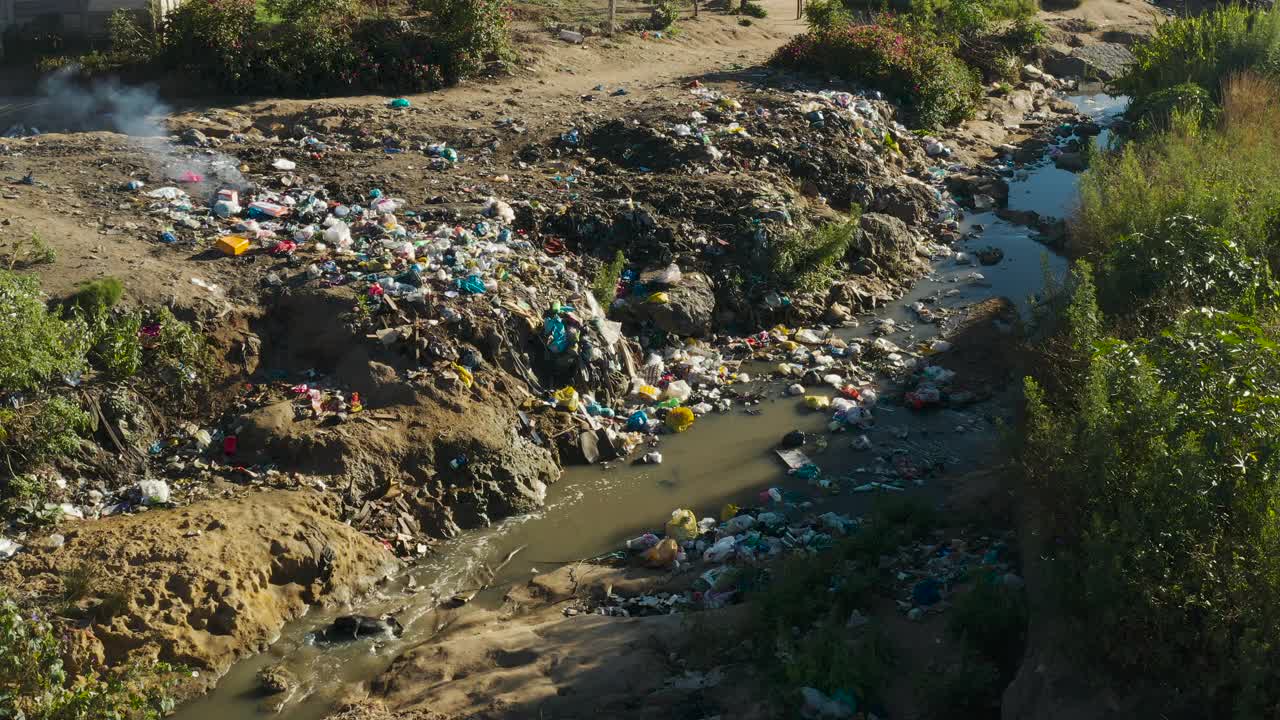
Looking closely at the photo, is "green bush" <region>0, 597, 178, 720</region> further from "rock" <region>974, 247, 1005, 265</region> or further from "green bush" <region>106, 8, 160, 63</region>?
"rock" <region>974, 247, 1005, 265</region>

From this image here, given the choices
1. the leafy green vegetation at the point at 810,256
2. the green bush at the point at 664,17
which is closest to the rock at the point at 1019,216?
the leafy green vegetation at the point at 810,256

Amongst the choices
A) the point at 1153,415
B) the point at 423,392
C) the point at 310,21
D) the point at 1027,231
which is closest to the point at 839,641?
the point at 1153,415

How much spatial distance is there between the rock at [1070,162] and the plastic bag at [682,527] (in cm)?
1038

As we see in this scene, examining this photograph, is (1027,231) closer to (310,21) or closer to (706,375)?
(706,375)

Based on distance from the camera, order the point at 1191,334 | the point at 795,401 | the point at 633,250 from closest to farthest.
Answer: the point at 1191,334, the point at 795,401, the point at 633,250

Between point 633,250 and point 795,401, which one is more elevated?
point 633,250

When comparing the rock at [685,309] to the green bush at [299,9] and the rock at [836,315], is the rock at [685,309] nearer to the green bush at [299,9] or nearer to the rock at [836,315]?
the rock at [836,315]

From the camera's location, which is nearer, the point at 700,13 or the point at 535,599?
the point at 535,599

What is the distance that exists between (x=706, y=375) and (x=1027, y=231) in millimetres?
5808

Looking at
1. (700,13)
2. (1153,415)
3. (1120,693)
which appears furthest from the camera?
(700,13)

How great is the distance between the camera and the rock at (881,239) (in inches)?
455

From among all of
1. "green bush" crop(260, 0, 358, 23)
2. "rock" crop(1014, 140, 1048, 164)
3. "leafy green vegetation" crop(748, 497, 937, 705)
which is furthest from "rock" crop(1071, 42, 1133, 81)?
"leafy green vegetation" crop(748, 497, 937, 705)

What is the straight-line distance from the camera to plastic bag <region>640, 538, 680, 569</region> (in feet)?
22.8

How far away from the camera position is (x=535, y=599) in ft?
22.1
